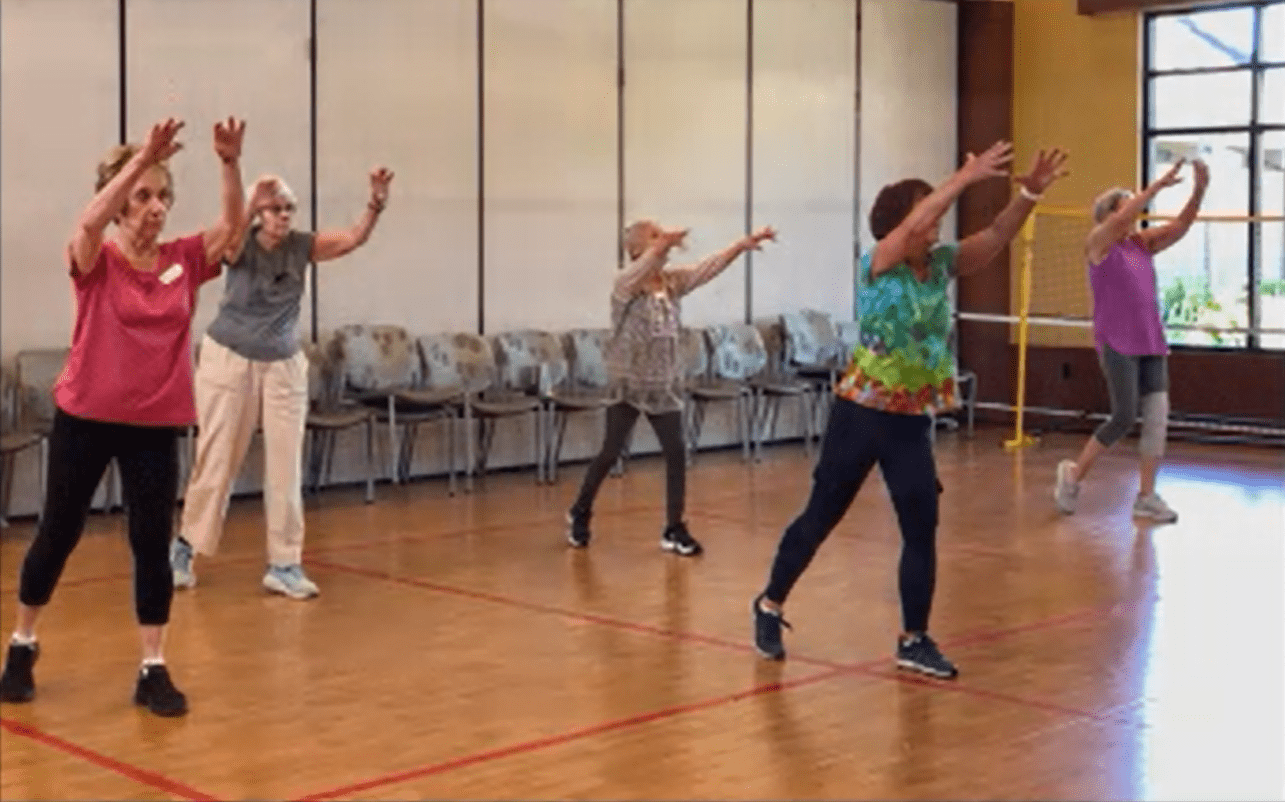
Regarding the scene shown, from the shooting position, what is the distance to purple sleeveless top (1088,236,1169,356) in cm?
1042

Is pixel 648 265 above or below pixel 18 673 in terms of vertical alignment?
above

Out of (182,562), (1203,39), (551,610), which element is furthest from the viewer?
(1203,39)

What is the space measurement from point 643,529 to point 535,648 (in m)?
3.30

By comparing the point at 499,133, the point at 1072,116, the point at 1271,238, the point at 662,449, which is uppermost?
the point at 1072,116

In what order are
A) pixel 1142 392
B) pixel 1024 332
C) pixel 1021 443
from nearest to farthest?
1. pixel 1142 392
2. pixel 1021 443
3. pixel 1024 332

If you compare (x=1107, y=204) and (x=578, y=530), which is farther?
(x=1107, y=204)

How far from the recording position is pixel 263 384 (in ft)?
27.2

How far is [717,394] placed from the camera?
13789mm

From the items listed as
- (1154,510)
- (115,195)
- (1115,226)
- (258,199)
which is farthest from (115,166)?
(1154,510)

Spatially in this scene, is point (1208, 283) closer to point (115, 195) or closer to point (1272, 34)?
point (1272, 34)

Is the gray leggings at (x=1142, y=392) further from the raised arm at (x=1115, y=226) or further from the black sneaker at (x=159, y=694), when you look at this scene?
the black sneaker at (x=159, y=694)

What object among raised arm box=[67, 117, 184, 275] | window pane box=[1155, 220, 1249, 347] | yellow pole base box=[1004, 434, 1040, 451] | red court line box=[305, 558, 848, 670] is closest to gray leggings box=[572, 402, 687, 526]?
red court line box=[305, 558, 848, 670]

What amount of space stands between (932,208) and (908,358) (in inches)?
21.1

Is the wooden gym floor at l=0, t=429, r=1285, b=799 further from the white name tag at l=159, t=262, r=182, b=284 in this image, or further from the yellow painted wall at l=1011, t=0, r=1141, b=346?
the yellow painted wall at l=1011, t=0, r=1141, b=346
